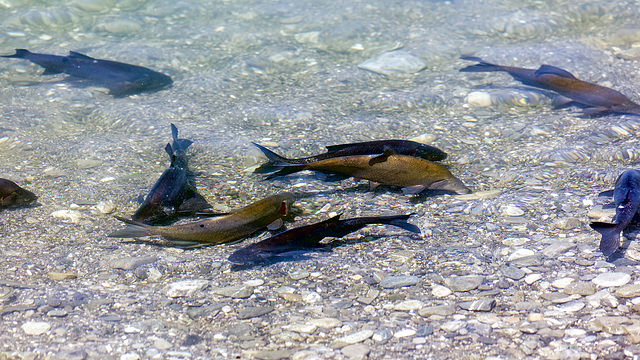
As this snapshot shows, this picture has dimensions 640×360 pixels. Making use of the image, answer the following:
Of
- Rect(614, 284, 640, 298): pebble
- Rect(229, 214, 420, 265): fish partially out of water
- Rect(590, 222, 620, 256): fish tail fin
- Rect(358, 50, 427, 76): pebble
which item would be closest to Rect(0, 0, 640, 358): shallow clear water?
Rect(358, 50, 427, 76): pebble

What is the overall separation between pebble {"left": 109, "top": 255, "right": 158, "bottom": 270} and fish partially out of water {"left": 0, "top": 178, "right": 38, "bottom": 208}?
1.22 metres

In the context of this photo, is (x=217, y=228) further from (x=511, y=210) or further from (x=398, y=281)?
(x=511, y=210)

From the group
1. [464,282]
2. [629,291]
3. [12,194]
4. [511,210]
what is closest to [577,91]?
[511,210]

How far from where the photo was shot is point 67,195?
4211 millimetres

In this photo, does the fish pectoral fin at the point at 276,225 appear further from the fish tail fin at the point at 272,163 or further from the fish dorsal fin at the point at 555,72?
the fish dorsal fin at the point at 555,72

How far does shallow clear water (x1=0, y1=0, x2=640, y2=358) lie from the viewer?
388cm

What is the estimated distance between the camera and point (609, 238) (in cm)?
300

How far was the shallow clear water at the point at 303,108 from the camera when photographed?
3.88 metres

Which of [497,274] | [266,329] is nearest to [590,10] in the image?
[497,274]

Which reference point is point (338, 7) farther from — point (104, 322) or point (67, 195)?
point (104, 322)

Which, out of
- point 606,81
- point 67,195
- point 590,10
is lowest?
point 67,195

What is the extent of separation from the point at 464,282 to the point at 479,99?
3.33 metres

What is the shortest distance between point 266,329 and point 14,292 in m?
1.54

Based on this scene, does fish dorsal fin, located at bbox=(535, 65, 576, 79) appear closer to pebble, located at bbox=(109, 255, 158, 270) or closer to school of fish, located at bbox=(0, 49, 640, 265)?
school of fish, located at bbox=(0, 49, 640, 265)
